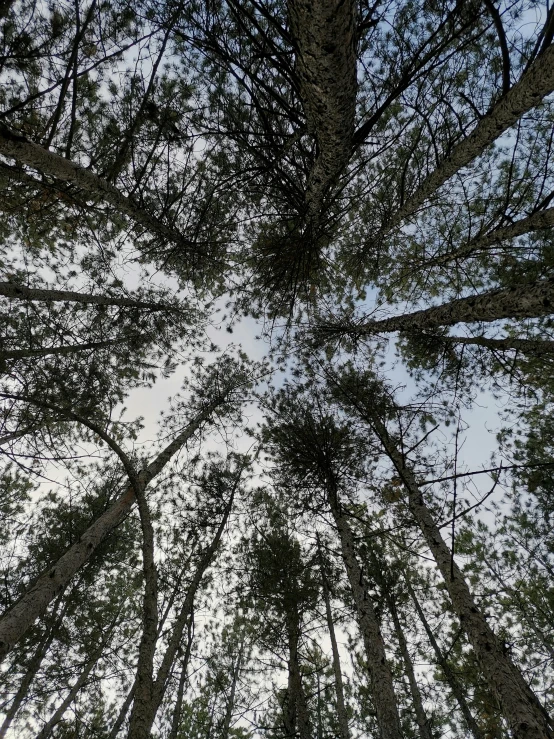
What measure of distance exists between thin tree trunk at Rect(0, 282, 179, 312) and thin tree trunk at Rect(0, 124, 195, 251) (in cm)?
181

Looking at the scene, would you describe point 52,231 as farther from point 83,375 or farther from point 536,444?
point 536,444

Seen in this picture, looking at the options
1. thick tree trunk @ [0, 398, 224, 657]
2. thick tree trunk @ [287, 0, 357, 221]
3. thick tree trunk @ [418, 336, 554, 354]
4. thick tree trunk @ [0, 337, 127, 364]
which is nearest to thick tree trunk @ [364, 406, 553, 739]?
thick tree trunk @ [418, 336, 554, 354]

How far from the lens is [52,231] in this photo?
21.5 feet

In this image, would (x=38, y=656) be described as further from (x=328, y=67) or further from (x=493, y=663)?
(x=328, y=67)

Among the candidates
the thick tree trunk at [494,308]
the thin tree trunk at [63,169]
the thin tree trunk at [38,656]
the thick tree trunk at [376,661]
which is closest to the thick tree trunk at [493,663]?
the thick tree trunk at [376,661]

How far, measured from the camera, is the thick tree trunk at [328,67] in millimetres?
2172

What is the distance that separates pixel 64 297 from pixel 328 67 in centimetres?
590

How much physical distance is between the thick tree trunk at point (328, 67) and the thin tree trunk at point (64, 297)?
4439 mm

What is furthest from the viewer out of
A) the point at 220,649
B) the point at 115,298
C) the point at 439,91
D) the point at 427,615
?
the point at 220,649

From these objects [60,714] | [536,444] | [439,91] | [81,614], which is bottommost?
[60,714]

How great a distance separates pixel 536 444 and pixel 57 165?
1031cm

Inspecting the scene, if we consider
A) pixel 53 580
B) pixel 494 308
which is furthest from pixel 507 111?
pixel 53 580

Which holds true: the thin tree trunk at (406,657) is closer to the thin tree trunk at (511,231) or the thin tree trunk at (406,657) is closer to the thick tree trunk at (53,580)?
the thick tree trunk at (53,580)

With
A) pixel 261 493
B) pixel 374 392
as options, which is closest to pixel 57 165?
pixel 374 392
